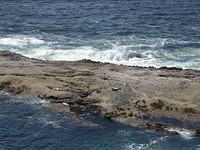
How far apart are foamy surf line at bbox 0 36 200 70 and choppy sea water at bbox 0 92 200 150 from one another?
636 inches

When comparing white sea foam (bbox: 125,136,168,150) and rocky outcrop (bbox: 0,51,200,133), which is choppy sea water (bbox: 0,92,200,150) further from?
rocky outcrop (bbox: 0,51,200,133)

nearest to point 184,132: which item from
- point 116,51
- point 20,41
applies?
point 116,51

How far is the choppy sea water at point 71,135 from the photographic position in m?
26.8

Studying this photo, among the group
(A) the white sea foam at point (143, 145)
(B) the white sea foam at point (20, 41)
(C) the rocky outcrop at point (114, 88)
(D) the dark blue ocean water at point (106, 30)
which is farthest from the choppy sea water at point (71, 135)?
(B) the white sea foam at point (20, 41)

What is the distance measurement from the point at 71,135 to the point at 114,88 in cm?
558

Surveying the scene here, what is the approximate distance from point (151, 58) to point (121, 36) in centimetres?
906

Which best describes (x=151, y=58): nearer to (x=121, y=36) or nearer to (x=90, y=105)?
(x=121, y=36)

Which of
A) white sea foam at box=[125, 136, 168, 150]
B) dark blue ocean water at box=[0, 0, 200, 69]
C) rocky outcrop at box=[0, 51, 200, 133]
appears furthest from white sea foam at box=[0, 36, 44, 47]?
white sea foam at box=[125, 136, 168, 150]

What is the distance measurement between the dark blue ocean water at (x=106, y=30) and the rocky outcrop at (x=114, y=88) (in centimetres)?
942

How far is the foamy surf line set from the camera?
151 feet

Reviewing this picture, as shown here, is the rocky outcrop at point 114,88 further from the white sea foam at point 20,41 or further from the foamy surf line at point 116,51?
the white sea foam at point 20,41

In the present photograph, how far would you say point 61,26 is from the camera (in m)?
59.9

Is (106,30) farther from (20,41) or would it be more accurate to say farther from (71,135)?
(71,135)

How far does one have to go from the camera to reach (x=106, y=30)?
2272 inches
